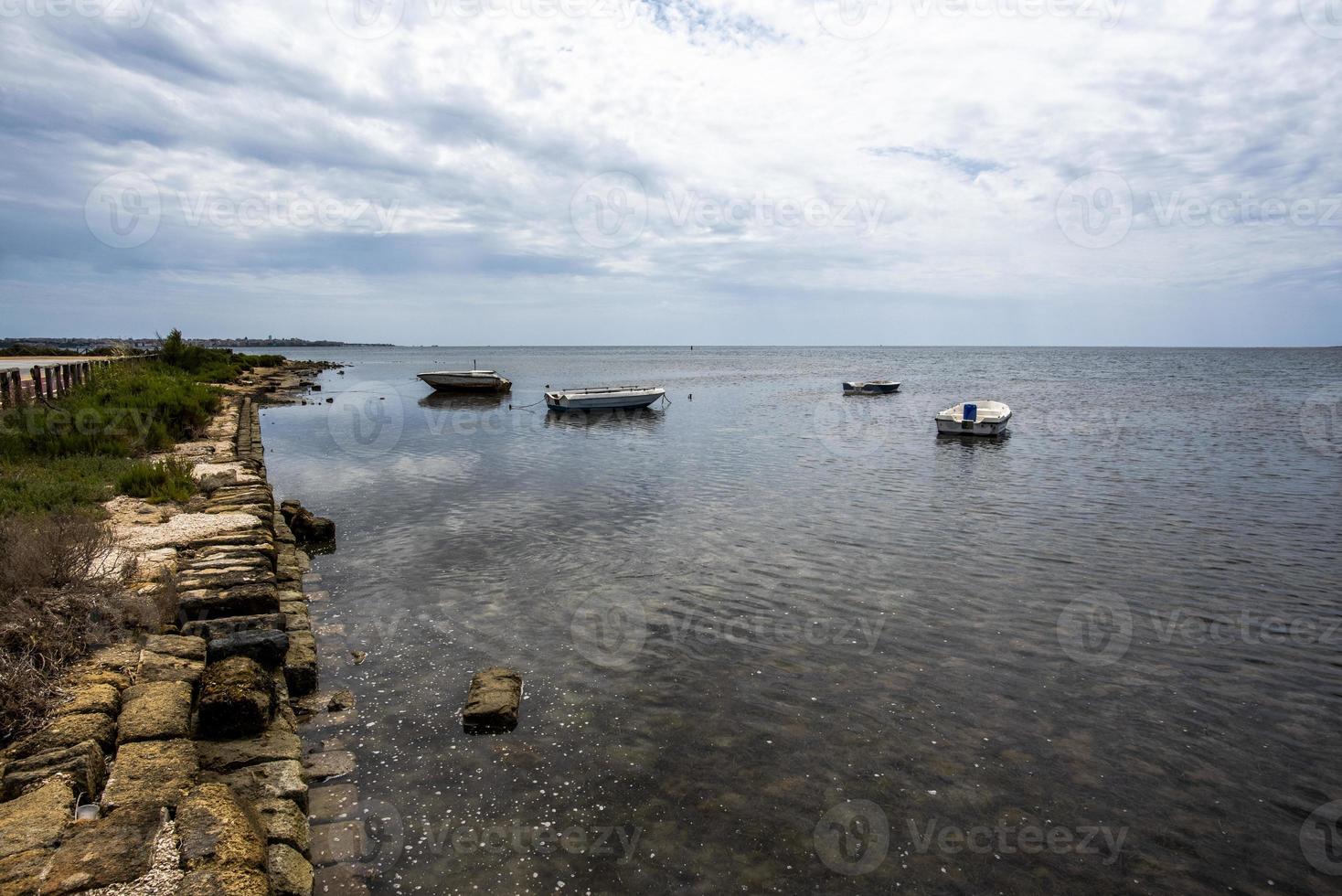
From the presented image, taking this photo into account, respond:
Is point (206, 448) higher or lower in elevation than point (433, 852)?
higher

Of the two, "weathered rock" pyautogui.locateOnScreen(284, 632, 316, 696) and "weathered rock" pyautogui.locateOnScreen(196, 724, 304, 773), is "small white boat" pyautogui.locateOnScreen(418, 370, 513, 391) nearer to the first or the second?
"weathered rock" pyautogui.locateOnScreen(284, 632, 316, 696)

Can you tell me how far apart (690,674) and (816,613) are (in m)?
2.66

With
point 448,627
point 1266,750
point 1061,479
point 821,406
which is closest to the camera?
point 1266,750

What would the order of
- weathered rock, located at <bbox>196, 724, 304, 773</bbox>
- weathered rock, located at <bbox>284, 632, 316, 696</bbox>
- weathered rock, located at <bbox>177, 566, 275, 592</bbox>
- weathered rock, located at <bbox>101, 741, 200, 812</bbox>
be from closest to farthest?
1. weathered rock, located at <bbox>101, 741, 200, 812</bbox>
2. weathered rock, located at <bbox>196, 724, 304, 773</bbox>
3. weathered rock, located at <bbox>284, 632, 316, 696</bbox>
4. weathered rock, located at <bbox>177, 566, 275, 592</bbox>

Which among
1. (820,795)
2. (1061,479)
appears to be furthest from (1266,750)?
(1061,479)

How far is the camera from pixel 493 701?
24.5 ft

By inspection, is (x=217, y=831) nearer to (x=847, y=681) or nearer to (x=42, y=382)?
(x=847, y=681)

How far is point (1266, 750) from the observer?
23.0 feet

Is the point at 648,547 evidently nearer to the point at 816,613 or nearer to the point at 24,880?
the point at 816,613

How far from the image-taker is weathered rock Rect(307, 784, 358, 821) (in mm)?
5961

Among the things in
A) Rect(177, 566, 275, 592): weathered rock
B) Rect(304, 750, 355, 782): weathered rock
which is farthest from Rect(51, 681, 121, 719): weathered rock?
Rect(177, 566, 275, 592): weathered rock

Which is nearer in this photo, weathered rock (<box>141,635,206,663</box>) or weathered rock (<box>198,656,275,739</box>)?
weathered rock (<box>198,656,275,739</box>)

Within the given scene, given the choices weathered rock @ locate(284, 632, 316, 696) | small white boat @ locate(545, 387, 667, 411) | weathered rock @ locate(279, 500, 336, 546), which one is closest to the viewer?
weathered rock @ locate(284, 632, 316, 696)

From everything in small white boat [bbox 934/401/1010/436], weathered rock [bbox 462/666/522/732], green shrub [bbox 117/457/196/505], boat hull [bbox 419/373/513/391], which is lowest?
weathered rock [bbox 462/666/522/732]
